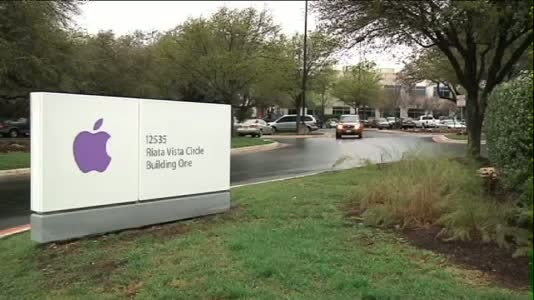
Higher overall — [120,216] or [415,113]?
[415,113]

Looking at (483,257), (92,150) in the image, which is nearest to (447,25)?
(483,257)

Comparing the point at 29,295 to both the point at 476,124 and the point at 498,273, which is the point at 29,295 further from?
the point at 476,124

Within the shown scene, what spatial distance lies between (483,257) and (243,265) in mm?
2510

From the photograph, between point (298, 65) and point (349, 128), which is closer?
point (349, 128)

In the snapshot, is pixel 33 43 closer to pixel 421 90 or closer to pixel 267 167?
pixel 267 167

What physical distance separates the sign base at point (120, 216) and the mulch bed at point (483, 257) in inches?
122

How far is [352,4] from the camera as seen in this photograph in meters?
14.3

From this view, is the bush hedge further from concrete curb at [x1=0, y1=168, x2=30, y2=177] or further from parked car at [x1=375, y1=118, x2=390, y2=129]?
parked car at [x1=375, y1=118, x2=390, y2=129]

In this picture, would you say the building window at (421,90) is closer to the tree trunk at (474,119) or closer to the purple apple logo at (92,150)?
the tree trunk at (474,119)

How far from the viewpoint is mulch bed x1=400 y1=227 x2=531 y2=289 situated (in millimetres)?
5445

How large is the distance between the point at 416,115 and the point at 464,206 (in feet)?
322

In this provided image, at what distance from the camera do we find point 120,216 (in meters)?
7.53

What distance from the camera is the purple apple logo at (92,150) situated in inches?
274

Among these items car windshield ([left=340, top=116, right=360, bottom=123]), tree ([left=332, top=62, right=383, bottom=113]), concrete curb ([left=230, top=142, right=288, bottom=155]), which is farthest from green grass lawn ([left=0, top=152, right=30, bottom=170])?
tree ([left=332, top=62, right=383, bottom=113])
